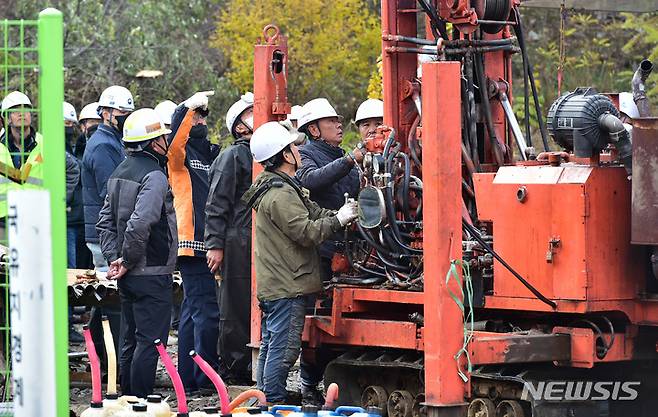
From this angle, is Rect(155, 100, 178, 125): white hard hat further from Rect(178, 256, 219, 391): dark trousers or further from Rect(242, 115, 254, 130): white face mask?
Rect(178, 256, 219, 391): dark trousers

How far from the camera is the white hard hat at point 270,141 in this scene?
980 cm

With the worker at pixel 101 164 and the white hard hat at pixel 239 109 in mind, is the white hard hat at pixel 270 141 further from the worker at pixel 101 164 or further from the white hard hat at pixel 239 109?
the worker at pixel 101 164

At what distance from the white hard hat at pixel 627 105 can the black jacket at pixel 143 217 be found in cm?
320

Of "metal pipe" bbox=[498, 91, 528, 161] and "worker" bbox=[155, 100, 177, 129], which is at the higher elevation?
"worker" bbox=[155, 100, 177, 129]

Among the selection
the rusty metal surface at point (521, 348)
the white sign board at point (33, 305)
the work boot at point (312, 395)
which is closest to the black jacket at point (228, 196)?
the work boot at point (312, 395)

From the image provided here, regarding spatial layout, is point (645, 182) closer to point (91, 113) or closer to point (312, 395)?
point (312, 395)

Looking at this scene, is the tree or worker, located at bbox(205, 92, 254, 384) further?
the tree

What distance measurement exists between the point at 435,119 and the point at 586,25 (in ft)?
53.2

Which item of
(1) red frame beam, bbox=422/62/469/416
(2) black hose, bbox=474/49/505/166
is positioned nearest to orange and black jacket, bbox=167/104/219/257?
(2) black hose, bbox=474/49/505/166

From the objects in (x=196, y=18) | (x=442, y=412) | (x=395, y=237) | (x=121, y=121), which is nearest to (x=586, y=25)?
(x=196, y=18)

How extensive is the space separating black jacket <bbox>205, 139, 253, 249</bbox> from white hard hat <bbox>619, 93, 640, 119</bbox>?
2861 mm

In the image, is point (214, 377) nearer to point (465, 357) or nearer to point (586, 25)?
point (465, 357)

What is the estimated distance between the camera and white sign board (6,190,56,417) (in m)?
5.38

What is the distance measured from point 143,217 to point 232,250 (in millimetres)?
1374
